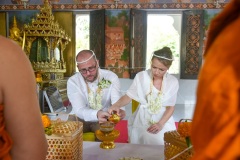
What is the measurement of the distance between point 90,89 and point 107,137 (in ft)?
4.78

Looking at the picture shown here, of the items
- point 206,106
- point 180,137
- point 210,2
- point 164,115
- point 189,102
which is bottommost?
point 189,102

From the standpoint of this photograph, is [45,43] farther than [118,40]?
No

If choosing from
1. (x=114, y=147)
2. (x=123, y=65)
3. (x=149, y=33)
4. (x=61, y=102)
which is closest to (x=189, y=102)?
(x=123, y=65)

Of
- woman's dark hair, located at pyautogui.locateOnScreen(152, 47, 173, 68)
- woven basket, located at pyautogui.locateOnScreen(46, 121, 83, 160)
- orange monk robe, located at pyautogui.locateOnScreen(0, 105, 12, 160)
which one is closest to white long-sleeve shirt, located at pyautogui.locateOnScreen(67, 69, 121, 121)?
woman's dark hair, located at pyautogui.locateOnScreen(152, 47, 173, 68)

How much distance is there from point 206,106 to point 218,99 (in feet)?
0.08

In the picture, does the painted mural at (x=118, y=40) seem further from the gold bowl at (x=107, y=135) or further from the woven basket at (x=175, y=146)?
the woven basket at (x=175, y=146)

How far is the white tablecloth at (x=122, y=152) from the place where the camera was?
1682mm

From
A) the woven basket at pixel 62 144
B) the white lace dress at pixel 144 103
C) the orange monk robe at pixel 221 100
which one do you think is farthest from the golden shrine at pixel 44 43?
the orange monk robe at pixel 221 100

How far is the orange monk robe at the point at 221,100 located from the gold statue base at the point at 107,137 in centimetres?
133

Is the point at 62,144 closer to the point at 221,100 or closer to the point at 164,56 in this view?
the point at 221,100

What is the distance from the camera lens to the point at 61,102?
7176 millimetres

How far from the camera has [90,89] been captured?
320 centimetres

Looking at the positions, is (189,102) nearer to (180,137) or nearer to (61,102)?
(61,102)

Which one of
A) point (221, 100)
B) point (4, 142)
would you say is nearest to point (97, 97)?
point (4, 142)
